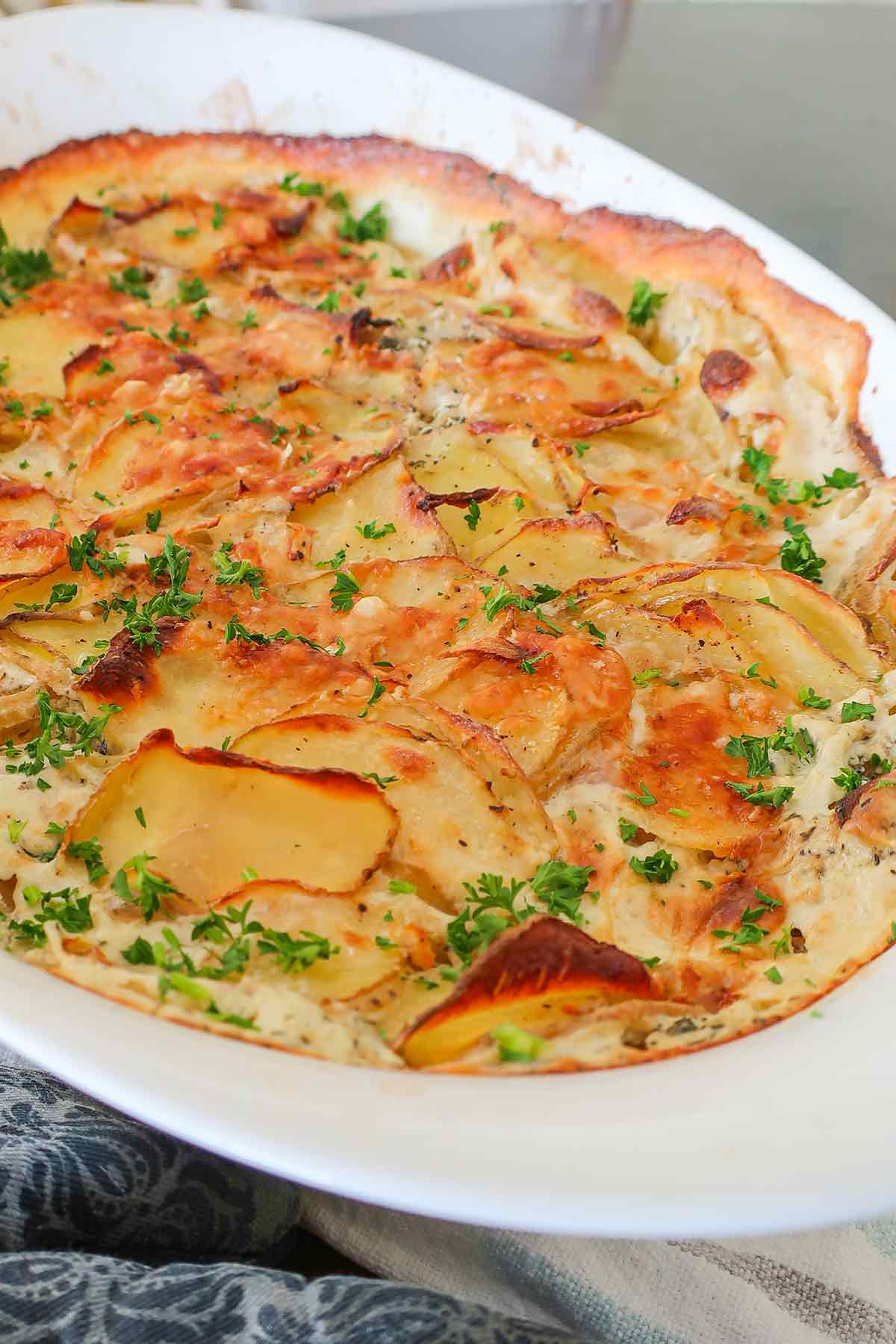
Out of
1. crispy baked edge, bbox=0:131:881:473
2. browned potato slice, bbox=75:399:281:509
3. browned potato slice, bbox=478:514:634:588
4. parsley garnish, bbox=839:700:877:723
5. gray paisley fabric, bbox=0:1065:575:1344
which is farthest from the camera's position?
crispy baked edge, bbox=0:131:881:473

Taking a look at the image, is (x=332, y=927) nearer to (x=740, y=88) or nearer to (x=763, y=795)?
(x=763, y=795)

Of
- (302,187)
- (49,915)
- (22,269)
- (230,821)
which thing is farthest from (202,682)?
(302,187)

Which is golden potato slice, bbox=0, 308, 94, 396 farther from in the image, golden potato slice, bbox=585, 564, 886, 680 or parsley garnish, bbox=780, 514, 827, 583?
parsley garnish, bbox=780, 514, 827, 583

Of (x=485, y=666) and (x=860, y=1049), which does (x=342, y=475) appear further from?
(x=860, y=1049)

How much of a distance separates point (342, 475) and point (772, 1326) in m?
1.50

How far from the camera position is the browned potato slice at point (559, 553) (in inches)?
86.7

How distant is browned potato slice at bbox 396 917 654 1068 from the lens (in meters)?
1.44

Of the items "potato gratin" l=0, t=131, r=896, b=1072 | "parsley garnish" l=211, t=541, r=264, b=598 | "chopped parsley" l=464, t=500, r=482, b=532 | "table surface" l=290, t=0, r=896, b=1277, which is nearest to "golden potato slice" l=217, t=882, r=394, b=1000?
"potato gratin" l=0, t=131, r=896, b=1072

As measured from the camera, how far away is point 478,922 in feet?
5.27

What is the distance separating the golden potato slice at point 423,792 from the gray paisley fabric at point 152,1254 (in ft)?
1.54

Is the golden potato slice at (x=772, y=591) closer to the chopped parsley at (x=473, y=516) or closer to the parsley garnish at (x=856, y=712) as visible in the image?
the parsley garnish at (x=856, y=712)

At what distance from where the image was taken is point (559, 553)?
2.22 meters

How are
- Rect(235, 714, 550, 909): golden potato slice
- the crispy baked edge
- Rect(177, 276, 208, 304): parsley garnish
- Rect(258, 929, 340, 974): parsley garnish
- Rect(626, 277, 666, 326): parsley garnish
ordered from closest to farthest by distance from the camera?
Rect(258, 929, 340, 974): parsley garnish, Rect(235, 714, 550, 909): golden potato slice, the crispy baked edge, Rect(626, 277, 666, 326): parsley garnish, Rect(177, 276, 208, 304): parsley garnish

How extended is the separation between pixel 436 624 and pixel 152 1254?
969 millimetres
